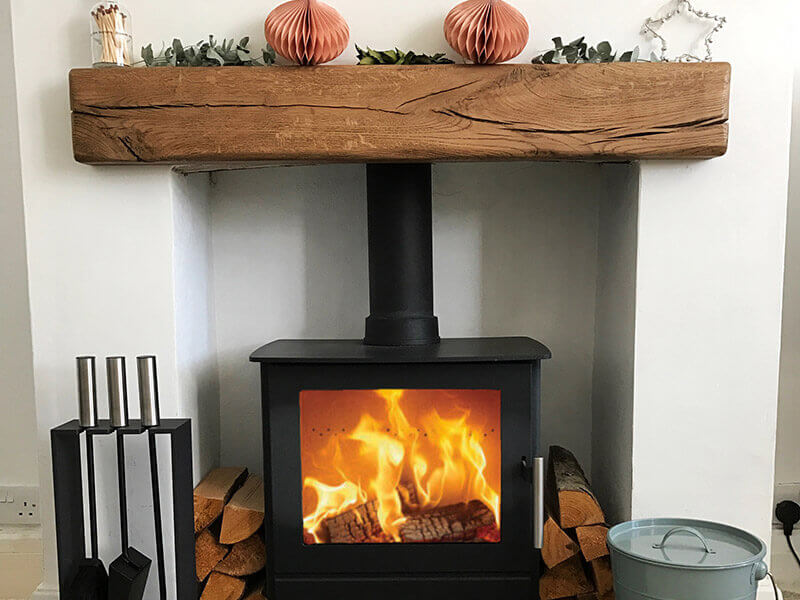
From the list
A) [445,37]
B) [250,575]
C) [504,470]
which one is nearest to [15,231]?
[250,575]

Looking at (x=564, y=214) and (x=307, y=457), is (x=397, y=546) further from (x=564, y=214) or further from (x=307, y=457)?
(x=564, y=214)

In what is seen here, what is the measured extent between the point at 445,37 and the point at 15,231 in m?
1.49

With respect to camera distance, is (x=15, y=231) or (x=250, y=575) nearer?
(x=250, y=575)

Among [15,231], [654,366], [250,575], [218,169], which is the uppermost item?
[218,169]

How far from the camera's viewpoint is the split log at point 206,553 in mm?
1944

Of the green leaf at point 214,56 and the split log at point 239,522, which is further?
the split log at point 239,522

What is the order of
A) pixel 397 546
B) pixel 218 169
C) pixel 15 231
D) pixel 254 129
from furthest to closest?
pixel 15 231, pixel 218 169, pixel 397 546, pixel 254 129

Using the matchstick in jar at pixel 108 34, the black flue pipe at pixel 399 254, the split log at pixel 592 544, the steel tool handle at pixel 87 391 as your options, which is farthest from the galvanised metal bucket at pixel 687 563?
the matchstick in jar at pixel 108 34

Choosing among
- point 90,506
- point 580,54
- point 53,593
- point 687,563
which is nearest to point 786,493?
point 687,563

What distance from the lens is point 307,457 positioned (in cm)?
192

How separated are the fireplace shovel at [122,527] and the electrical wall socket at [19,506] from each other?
32.8 inches

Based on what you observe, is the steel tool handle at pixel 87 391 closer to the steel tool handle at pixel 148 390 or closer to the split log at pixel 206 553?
the steel tool handle at pixel 148 390

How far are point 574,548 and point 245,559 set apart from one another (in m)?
0.80

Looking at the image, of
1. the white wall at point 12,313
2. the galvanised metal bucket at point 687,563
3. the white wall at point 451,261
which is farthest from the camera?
the white wall at point 12,313
